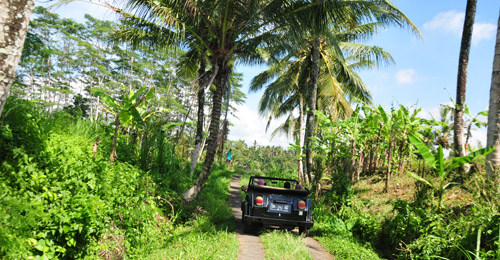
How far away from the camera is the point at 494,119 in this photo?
6.90m

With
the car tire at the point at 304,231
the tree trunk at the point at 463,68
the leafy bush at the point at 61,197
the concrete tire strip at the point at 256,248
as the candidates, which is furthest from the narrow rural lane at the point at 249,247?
the tree trunk at the point at 463,68

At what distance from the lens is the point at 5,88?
3.29 m

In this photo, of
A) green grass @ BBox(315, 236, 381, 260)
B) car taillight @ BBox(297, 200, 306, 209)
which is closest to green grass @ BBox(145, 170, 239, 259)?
car taillight @ BBox(297, 200, 306, 209)

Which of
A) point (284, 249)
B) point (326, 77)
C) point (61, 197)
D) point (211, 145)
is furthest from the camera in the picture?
point (326, 77)

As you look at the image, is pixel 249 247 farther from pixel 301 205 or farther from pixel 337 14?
pixel 337 14

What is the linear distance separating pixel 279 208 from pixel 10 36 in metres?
5.81

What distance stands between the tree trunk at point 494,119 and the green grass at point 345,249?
2.92m

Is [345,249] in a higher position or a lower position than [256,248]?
higher

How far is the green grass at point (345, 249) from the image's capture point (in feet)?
19.9

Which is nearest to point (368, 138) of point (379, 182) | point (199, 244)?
point (379, 182)

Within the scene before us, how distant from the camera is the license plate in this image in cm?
732

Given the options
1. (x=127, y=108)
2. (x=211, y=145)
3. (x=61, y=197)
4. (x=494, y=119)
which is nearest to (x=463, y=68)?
(x=494, y=119)

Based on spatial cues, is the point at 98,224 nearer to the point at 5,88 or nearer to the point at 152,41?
the point at 5,88

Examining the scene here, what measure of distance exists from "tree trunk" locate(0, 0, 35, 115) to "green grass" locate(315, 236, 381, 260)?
5.83 meters
